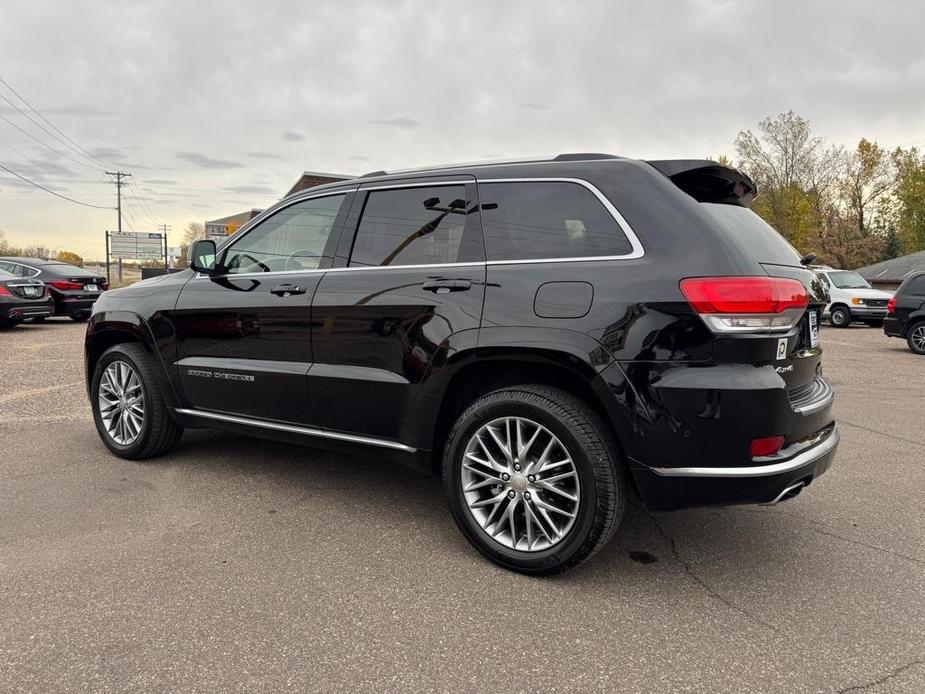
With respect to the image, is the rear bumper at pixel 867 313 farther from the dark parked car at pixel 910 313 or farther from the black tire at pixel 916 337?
the black tire at pixel 916 337

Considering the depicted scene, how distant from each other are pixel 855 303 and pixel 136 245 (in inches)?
2995

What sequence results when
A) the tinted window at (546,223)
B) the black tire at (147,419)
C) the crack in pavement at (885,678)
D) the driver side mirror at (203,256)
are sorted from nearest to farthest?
the crack in pavement at (885,678) < the tinted window at (546,223) < the driver side mirror at (203,256) < the black tire at (147,419)

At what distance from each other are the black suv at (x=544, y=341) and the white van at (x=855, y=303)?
62.0 ft

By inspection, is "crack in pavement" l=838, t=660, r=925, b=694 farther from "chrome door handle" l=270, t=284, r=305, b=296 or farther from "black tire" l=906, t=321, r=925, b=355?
"black tire" l=906, t=321, r=925, b=355

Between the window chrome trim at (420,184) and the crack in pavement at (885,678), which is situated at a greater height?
the window chrome trim at (420,184)

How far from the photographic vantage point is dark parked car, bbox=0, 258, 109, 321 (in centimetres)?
1548

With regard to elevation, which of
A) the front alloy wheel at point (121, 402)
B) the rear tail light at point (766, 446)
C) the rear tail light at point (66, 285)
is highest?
the rear tail light at point (66, 285)

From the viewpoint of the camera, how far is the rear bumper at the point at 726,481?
8.66 ft

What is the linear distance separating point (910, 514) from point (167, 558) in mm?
3967

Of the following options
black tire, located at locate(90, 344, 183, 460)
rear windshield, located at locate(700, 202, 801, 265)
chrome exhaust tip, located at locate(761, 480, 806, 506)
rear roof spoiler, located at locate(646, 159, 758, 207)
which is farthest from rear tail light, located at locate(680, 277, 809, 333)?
black tire, located at locate(90, 344, 183, 460)

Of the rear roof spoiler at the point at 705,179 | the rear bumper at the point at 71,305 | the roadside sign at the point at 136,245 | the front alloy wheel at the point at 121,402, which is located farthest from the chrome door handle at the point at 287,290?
the roadside sign at the point at 136,245

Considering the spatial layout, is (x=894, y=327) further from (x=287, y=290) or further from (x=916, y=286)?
(x=287, y=290)

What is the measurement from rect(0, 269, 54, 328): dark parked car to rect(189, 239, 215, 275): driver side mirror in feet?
38.6

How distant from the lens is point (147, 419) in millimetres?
4531
